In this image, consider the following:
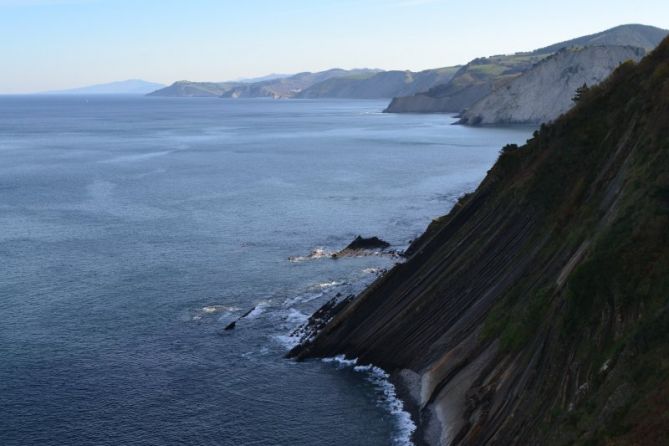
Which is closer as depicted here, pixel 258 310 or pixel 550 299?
pixel 550 299

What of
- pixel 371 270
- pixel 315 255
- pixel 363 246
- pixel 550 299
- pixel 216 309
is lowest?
pixel 216 309

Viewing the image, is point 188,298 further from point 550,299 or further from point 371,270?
point 550,299

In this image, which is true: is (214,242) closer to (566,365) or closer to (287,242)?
(287,242)

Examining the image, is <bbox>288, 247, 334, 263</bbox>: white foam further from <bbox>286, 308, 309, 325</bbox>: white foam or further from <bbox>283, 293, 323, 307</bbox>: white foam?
<bbox>286, 308, 309, 325</bbox>: white foam

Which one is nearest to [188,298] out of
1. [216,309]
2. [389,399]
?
[216,309]

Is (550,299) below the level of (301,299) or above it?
above

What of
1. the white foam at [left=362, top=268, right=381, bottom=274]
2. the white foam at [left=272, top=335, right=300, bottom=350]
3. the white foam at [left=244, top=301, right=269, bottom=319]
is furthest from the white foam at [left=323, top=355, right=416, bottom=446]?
the white foam at [left=362, top=268, right=381, bottom=274]

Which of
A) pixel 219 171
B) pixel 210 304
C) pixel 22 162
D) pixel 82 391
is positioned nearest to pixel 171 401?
pixel 82 391
